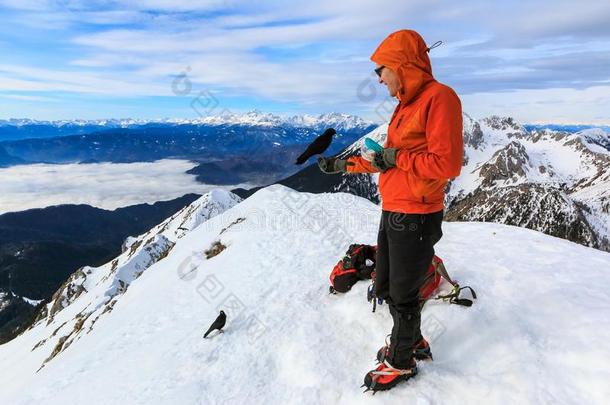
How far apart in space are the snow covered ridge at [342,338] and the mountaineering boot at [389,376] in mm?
139

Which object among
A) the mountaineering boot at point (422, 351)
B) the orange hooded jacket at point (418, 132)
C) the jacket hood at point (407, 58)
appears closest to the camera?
the orange hooded jacket at point (418, 132)

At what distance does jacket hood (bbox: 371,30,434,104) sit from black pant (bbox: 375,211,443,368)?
1.74 metres

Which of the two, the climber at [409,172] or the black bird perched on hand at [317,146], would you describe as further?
the black bird perched on hand at [317,146]

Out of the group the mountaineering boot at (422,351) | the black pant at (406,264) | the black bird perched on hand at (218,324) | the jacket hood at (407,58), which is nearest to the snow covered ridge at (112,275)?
the black bird perched on hand at (218,324)

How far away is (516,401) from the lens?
5.23 meters

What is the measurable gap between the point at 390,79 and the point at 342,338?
202 inches

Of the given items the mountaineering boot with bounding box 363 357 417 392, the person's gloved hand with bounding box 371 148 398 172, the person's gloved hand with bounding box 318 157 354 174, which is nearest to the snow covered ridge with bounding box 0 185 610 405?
the mountaineering boot with bounding box 363 357 417 392

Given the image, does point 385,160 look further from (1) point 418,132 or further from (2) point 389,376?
(2) point 389,376

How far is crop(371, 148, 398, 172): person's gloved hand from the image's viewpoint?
17.4 ft

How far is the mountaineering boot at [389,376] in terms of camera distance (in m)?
5.93

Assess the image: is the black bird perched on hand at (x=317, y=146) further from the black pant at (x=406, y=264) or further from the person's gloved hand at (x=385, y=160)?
the black pant at (x=406, y=264)

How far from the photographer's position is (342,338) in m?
7.92

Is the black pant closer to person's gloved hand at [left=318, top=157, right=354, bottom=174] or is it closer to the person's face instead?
person's gloved hand at [left=318, top=157, right=354, bottom=174]

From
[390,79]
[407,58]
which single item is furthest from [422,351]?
[407,58]
